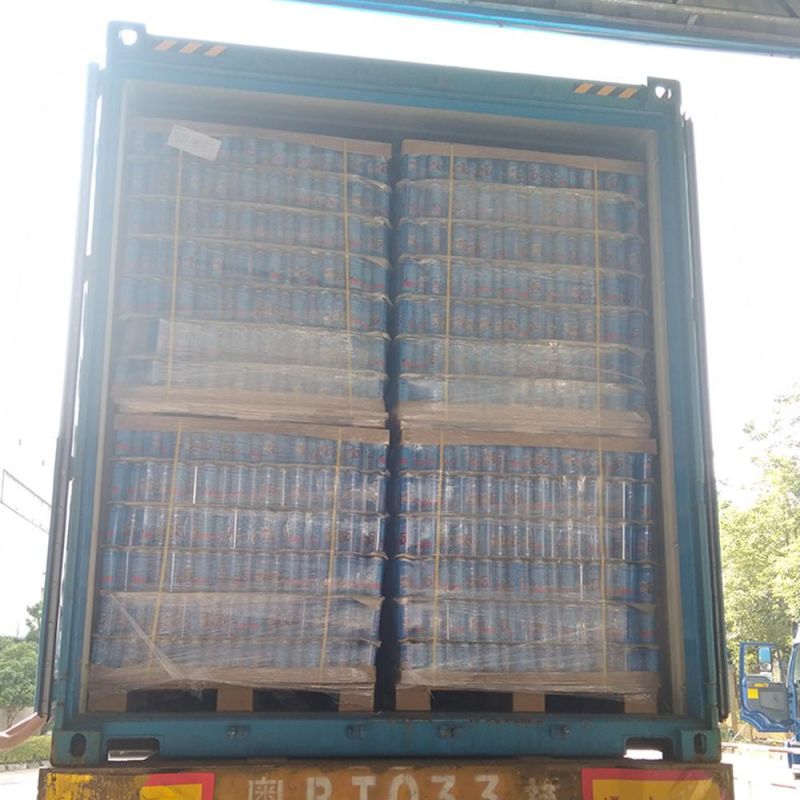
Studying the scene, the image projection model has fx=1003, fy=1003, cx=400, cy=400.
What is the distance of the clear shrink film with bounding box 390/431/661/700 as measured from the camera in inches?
150

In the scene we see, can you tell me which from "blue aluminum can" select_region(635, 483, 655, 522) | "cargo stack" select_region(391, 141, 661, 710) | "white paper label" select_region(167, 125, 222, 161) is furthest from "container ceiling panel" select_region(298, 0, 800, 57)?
"blue aluminum can" select_region(635, 483, 655, 522)

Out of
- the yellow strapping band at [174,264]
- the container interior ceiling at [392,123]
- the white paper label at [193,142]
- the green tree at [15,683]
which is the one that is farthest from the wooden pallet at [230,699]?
the green tree at [15,683]

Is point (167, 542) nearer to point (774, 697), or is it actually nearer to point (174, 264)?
point (174, 264)

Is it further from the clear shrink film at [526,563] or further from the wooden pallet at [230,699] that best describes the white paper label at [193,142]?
the wooden pallet at [230,699]

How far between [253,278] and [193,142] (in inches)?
24.1

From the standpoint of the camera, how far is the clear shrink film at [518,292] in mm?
4055

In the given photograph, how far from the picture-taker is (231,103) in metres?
4.25

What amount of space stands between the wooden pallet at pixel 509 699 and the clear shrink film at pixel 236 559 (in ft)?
0.52

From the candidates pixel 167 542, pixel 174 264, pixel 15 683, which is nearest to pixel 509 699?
pixel 167 542

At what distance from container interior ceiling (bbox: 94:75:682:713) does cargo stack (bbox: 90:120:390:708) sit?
16cm

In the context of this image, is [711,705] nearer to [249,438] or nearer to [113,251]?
[249,438]

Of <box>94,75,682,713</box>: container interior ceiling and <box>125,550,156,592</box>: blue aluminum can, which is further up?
<box>94,75,682,713</box>: container interior ceiling

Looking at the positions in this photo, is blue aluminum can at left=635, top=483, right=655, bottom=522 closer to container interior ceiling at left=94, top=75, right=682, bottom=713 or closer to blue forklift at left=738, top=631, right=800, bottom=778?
container interior ceiling at left=94, top=75, right=682, bottom=713

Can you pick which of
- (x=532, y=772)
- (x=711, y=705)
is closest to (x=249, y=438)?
(x=532, y=772)
